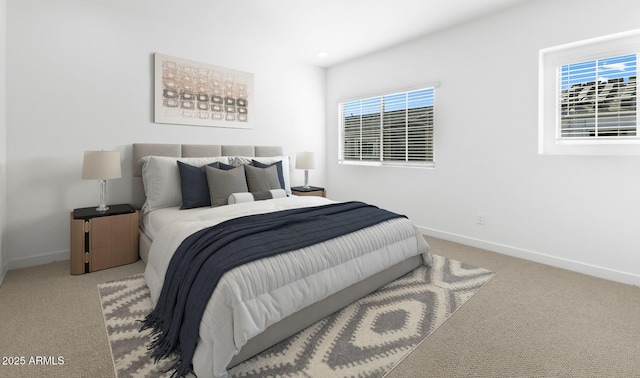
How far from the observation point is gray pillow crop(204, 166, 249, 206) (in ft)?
10.3

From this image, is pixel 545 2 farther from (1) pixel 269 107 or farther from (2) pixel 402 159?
(1) pixel 269 107

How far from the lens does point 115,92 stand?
10.7 ft

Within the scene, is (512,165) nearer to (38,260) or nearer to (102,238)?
(102,238)

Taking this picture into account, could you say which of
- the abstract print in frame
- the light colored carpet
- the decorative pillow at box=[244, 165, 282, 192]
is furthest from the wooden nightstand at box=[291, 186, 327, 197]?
the light colored carpet

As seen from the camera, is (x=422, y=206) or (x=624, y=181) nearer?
(x=624, y=181)

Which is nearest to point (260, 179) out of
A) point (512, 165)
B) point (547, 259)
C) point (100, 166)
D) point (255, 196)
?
point (255, 196)

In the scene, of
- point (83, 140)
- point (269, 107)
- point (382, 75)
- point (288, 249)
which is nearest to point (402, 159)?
point (382, 75)

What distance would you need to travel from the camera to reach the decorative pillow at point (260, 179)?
11.4 feet

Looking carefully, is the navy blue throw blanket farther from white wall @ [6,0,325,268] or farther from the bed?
white wall @ [6,0,325,268]

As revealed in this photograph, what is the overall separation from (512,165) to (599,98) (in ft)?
2.93

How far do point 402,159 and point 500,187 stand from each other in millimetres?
1362

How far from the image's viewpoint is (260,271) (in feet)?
5.45

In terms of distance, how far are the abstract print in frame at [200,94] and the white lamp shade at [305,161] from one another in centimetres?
87

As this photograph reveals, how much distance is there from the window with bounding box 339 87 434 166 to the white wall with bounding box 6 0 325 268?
2.38 metres
